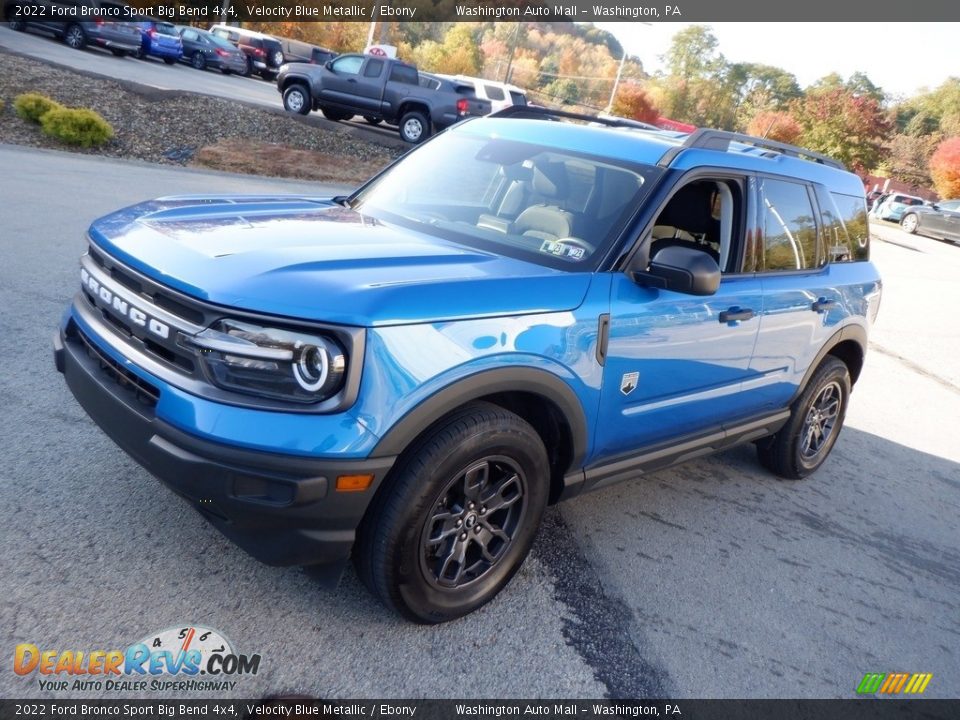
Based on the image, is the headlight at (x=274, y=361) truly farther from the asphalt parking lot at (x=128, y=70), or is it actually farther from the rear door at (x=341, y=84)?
the rear door at (x=341, y=84)

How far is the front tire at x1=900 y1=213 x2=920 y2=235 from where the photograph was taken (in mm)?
→ 32500

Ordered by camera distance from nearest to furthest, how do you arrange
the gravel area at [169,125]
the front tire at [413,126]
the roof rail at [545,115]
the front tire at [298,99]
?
the roof rail at [545,115]
the gravel area at [169,125]
the front tire at [298,99]
the front tire at [413,126]

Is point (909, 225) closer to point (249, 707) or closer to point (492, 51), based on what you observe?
point (249, 707)

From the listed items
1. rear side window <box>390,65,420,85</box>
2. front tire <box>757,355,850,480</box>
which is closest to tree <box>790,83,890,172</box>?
rear side window <box>390,65,420,85</box>

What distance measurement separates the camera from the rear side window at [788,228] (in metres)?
4.45

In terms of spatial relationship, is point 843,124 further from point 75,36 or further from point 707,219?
point 707,219

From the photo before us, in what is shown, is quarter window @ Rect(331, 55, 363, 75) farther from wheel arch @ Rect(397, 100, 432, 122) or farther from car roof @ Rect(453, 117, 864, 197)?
car roof @ Rect(453, 117, 864, 197)

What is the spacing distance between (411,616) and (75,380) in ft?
5.12

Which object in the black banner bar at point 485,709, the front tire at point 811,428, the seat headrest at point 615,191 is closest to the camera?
the black banner bar at point 485,709

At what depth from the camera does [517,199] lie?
155 inches

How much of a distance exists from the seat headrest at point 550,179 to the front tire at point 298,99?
17.0 metres

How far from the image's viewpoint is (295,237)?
3238 mm

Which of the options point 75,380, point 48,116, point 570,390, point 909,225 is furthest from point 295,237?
point 909,225

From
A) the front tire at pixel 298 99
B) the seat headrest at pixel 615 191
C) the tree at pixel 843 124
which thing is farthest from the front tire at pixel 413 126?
the tree at pixel 843 124
